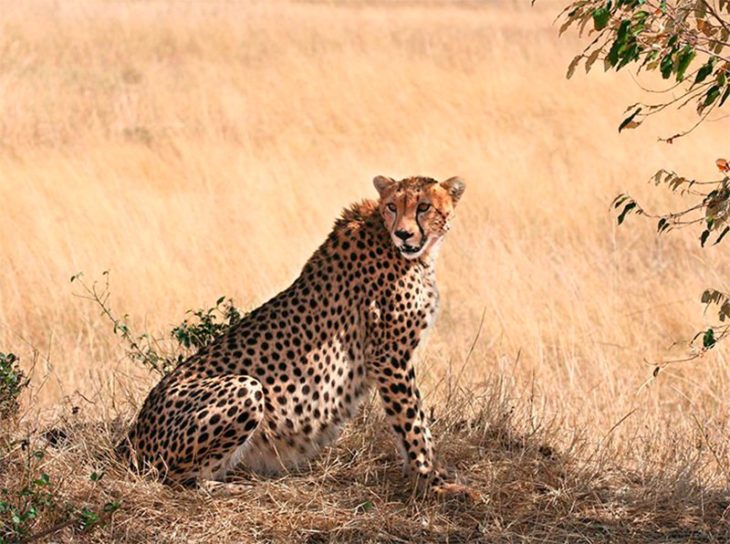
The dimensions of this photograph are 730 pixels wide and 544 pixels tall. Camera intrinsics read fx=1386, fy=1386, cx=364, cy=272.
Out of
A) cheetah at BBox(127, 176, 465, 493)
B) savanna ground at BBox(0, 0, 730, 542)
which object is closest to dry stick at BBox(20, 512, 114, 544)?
savanna ground at BBox(0, 0, 730, 542)

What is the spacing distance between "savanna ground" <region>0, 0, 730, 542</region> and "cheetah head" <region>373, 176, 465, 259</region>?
707mm

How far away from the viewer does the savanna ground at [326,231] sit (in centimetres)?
459

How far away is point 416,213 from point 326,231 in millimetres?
4639

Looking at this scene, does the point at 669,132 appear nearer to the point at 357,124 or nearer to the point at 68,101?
the point at 357,124

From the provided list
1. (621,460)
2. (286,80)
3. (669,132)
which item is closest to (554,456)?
(621,460)

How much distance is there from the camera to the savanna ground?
459 cm

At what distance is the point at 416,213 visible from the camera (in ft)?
15.7

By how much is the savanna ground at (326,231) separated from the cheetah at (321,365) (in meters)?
0.14

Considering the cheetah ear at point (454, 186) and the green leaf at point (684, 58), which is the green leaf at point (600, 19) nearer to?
the green leaf at point (684, 58)

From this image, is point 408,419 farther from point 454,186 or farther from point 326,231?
point 326,231

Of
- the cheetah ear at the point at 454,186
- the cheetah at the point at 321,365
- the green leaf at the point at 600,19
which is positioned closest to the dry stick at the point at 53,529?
the cheetah at the point at 321,365

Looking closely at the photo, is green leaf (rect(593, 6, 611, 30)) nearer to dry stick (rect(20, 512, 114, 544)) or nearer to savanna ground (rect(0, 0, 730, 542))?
savanna ground (rect(0, 0, 730, 542))

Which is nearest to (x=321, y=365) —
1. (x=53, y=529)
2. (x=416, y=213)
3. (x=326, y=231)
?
(x=416, y=213)

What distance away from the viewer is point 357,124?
12.6 m
